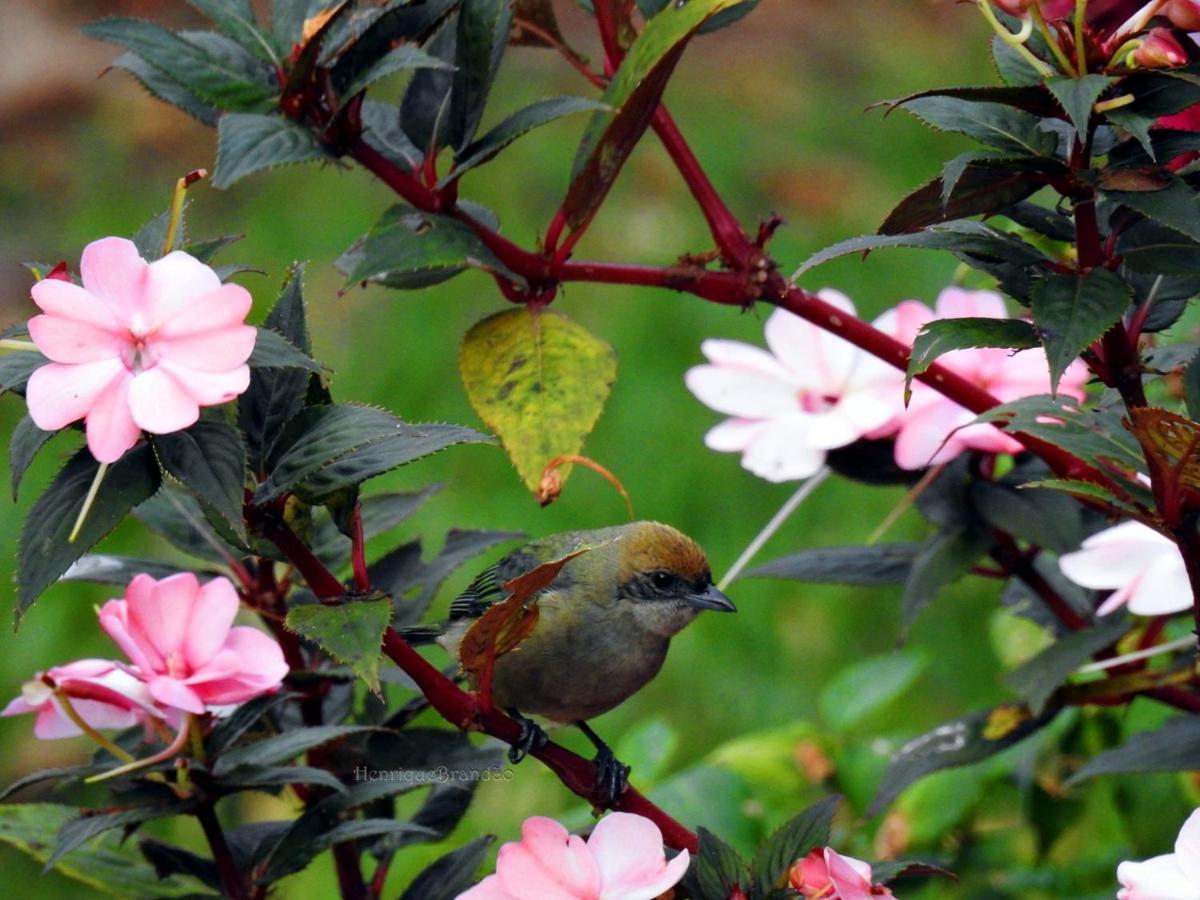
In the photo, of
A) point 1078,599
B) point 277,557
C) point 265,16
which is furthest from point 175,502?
point 265,16

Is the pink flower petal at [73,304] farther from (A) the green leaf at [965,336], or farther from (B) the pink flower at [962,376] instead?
(B) the pink flower at [962,376]

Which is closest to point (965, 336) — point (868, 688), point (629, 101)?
point (629, 101)

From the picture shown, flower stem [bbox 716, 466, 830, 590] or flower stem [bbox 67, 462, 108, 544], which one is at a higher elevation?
flower stem [bbox 67, 462, 108, 544]

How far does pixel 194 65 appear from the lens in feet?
4.53

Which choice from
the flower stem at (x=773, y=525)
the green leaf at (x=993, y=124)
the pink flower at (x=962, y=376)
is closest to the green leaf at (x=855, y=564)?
the flower stem at (x=773, y=525)

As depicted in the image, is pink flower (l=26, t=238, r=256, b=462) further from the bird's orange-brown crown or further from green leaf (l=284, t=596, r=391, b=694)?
the bird's orange-brown crown

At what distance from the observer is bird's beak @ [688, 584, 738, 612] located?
2.11 metres

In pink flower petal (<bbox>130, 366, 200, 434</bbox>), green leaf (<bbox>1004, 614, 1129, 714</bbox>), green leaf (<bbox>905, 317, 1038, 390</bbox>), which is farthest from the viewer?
green leaf (<bbox>1004, 614, 1129, 714</bbox>)

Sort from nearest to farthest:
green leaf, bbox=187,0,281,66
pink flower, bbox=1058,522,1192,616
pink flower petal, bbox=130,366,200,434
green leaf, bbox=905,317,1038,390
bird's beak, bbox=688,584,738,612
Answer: pink flower petal, bbox=130,366,200,434
green leaf, bbox=905,317,1038,390
green leaf, bbox=187,0,281,66
pink flower, bbox=1058,522,1192,616
bird's beak, bbox=688,584,738,612

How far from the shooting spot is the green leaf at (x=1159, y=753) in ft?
5.03

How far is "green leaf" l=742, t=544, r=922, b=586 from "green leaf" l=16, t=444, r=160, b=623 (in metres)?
0.89

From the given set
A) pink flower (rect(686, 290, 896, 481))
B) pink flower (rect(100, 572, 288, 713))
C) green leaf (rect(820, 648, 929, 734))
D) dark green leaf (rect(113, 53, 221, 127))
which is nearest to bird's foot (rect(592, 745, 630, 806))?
pink flower (rect(100, 572, 288, 713))

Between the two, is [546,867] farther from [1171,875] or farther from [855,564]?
[855,564]

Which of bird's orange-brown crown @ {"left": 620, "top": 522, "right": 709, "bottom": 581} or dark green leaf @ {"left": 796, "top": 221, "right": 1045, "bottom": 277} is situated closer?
dark green leaf @ {"left": 796, "top": 221, "right": 1045, "bottom": 277}
